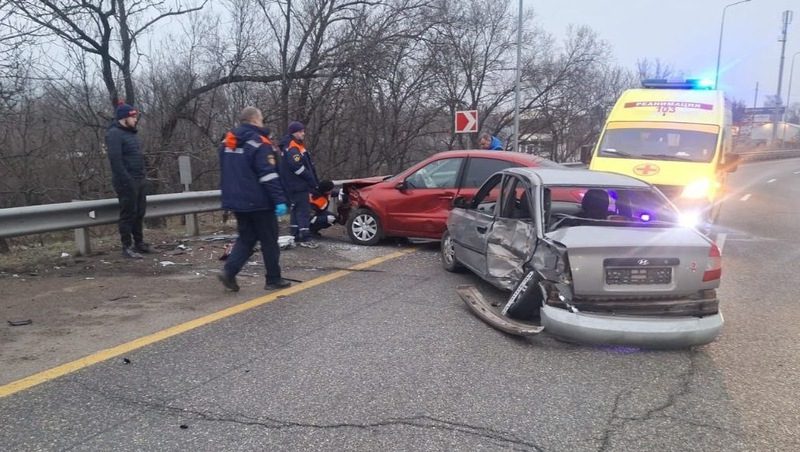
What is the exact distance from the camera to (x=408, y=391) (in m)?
3.66

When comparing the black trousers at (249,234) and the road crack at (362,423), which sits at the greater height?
the black trousers at (249,234)

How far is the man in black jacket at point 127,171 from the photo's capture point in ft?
23.1

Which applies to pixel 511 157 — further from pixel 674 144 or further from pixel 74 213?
pixel 74 213

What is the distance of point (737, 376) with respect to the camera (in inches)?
157

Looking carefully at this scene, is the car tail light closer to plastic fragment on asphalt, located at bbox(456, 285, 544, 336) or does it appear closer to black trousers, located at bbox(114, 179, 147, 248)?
plastic fragment on asphalt, located at bbox(456, 285, 544, 336)

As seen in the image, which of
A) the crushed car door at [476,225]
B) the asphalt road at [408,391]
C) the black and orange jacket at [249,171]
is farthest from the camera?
the crushed car door at [476,225]

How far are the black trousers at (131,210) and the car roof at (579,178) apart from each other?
4.72 meters

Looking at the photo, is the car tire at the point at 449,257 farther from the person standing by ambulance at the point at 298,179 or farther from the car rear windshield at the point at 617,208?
the person standing by ambulance at the point at 298,179

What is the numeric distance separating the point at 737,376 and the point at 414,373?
221cm

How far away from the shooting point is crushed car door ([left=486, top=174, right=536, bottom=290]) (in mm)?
5141

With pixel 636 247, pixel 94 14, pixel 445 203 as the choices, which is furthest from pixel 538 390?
pixel 94 14

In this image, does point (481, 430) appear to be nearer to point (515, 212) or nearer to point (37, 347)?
point (515, 212)

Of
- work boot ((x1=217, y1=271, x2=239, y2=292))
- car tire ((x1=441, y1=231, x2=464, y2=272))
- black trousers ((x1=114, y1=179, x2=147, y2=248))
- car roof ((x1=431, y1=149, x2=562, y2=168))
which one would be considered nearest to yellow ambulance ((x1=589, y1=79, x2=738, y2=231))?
car roof ((x1=431, y1=149, x2=562, y2=168))

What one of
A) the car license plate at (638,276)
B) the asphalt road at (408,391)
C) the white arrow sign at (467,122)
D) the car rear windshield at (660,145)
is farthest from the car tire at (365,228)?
the white arrow sign at (467,122)
